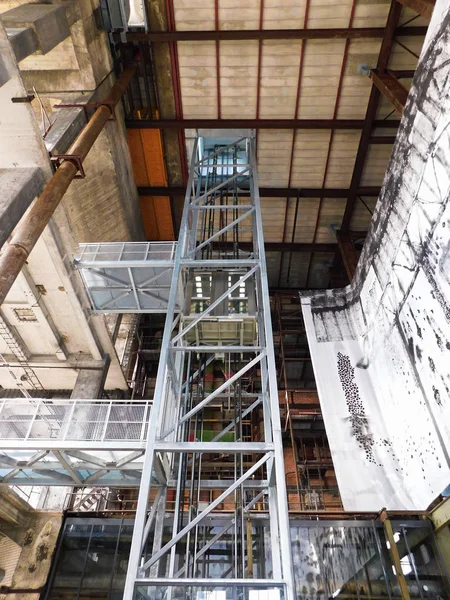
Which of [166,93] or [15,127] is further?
[166,93]

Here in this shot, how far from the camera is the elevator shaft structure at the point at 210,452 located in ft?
26.6

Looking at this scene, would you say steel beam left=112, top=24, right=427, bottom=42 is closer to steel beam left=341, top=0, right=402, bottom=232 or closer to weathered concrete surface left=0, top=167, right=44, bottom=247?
steel beam left=341, top=0, right=402, bottom=232

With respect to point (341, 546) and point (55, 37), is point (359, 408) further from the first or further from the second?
point (55, 37)

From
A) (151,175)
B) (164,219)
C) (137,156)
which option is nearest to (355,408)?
(164,219)

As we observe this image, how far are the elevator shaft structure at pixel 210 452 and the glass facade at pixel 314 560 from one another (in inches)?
6.8

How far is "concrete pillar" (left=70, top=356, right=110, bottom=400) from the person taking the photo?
19630mm

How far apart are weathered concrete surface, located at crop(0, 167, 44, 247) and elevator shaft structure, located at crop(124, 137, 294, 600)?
503 cm

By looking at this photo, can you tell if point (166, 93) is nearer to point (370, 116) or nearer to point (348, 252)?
point (370, 116)

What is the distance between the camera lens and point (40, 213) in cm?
1256

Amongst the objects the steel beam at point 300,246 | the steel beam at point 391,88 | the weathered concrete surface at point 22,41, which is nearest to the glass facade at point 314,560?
the steel beam at point 391,88

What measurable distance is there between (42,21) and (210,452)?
1547 cm

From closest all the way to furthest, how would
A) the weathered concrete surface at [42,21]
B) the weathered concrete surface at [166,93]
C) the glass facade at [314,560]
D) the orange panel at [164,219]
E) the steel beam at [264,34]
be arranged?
the weathered concrete surface at [42,21] → the glass facade at [314,560] → the steel beam at [264,34] → the weathered concrete surface at [166,93] → the orange panel at [164,219]

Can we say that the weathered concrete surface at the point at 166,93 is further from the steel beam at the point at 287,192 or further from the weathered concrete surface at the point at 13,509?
the weathered concrete surface at the point at 13,509

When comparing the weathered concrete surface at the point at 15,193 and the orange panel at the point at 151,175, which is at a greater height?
the orange panel at the point at 151,175
